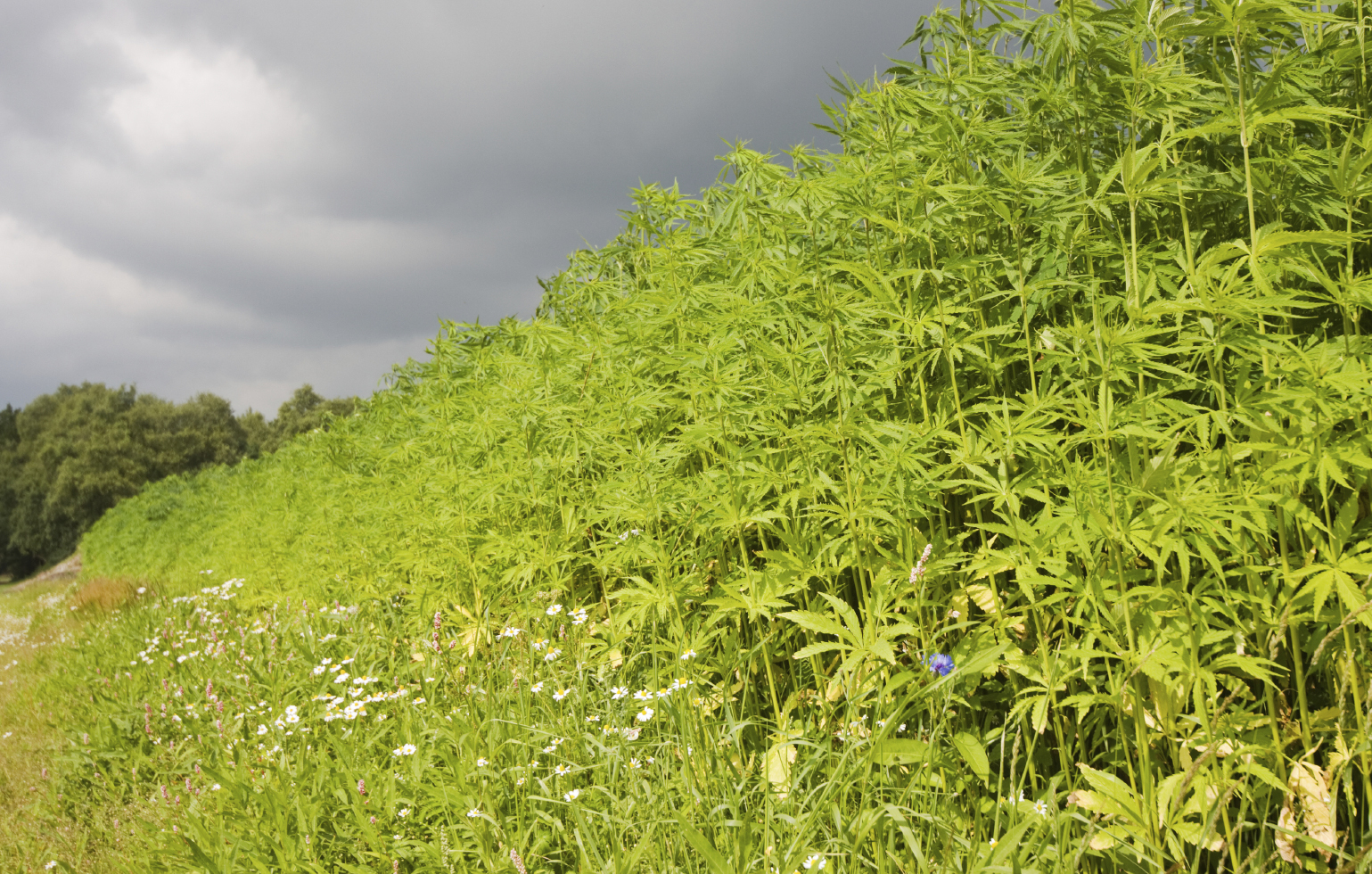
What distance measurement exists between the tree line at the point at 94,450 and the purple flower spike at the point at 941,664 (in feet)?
119

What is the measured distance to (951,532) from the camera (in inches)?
95.5

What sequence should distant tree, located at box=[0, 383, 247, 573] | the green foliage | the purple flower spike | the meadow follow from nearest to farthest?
the meadow < the purple flower spike < distant tree, located at box=[0, 383, 247, 573] < the green foliage

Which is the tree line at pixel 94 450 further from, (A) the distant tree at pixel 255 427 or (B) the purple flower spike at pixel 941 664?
(B) the purple flower spike at pixel 941 664

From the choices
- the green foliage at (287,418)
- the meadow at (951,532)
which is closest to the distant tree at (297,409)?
the green foliage at (287,418)

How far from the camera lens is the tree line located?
116 feet

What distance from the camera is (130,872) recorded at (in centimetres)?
247

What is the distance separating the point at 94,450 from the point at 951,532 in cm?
4457

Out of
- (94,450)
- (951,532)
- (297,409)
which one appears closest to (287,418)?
(297,409)

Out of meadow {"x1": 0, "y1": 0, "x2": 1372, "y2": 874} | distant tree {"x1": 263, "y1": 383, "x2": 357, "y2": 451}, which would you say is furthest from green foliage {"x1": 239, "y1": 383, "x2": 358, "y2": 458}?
meadow {"x1": 0, "y1": 0, "x2": 1372, "y2": 874}

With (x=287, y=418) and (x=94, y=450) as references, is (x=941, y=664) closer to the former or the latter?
(x=94, y=450)

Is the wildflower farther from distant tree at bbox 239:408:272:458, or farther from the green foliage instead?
distant tree at bbox 239:408:272:458

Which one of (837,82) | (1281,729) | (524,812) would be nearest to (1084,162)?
(837,82)

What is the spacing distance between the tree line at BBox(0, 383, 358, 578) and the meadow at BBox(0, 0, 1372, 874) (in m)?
34.7

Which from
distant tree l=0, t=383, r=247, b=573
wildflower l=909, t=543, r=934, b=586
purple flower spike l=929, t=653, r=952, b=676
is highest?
distant tree l=0, t=383, r=247, b=573
